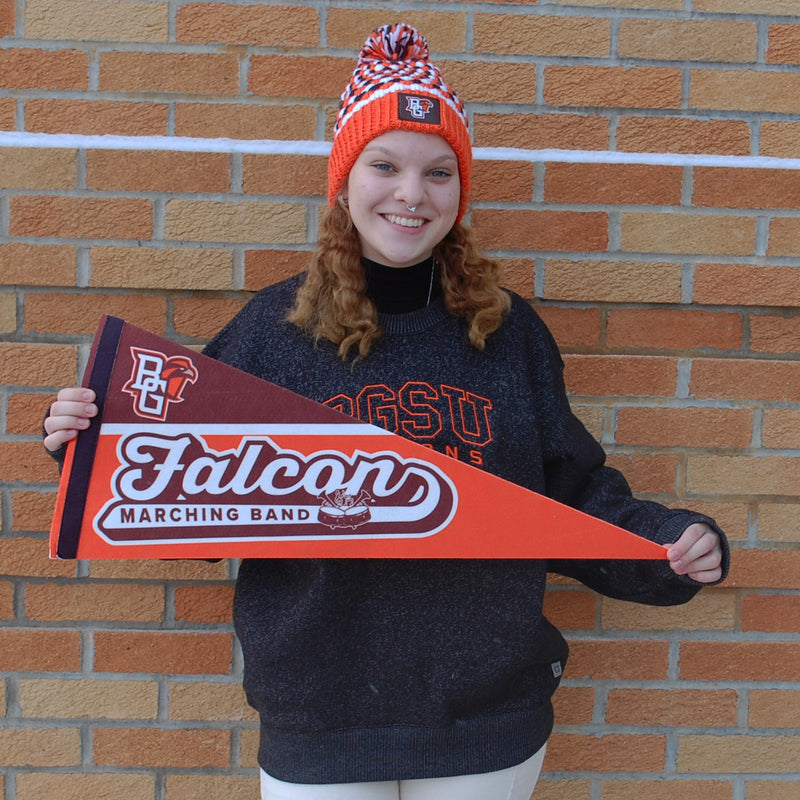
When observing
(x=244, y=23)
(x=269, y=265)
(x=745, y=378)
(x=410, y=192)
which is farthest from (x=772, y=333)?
(x=244, y=23)

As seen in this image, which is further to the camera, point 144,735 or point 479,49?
point 144,735

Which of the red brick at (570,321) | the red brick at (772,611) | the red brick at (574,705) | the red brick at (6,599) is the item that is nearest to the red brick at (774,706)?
the red brick at (772,611)

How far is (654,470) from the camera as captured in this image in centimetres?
211

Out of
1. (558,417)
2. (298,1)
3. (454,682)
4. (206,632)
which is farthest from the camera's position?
(206,632)

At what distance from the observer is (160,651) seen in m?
2.13

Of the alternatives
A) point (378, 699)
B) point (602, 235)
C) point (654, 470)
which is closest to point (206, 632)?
point (378, 699)

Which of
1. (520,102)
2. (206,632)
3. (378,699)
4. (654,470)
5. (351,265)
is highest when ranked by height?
(520,102)

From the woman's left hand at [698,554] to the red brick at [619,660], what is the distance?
0.72 m

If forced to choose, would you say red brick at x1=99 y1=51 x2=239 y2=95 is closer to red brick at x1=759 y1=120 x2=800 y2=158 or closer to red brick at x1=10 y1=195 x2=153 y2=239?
red brick at x1=10 y1=195 x2=153 y2=239

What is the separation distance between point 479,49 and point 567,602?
1487 millimetres

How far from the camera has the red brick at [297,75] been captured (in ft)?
6.55

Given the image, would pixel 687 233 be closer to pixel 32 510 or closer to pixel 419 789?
pixel 419 789

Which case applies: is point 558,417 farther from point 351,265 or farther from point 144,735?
point 144,735

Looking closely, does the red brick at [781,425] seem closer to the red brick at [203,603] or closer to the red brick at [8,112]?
the red brick at [203,603]
